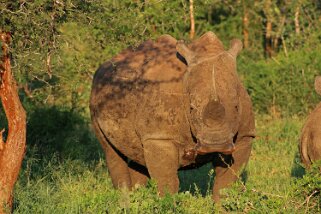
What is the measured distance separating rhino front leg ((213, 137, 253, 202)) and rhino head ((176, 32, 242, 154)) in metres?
0.36

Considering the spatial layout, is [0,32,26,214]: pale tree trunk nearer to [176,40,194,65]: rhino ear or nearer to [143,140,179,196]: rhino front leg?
[143,140,179,196]: rhino front leg

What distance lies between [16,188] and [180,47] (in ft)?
8.00

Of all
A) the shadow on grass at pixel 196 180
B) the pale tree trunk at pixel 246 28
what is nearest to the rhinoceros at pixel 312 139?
the shadow on grass at pixel 196 180

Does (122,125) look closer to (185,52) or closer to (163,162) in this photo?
(163,162)

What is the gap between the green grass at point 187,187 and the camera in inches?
292

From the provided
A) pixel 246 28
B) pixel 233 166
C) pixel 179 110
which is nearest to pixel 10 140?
pixel 179 110

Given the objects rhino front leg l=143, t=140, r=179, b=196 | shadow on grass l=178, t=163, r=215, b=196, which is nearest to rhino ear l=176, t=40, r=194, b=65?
rhino front leg l=143, t=140, r=179, b=196

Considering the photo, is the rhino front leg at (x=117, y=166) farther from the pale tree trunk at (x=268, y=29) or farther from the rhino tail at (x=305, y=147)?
the pale tree trunk at (x=268, y=29)

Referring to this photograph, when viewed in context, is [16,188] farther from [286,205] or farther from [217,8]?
[217,8]

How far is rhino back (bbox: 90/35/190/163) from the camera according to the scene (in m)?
8.30

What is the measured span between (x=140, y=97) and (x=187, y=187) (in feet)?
6.39

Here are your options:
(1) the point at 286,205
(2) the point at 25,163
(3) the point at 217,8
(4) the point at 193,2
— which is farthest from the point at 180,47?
(3) the point at 217,8

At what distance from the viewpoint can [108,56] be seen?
14.8m

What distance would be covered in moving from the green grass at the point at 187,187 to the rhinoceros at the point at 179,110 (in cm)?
Result: 36
